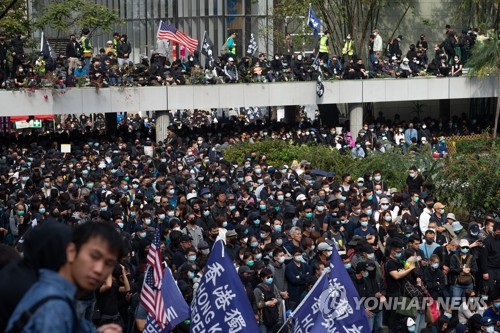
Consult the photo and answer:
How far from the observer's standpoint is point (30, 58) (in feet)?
94.2

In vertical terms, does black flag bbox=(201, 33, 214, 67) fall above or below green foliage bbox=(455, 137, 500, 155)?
above

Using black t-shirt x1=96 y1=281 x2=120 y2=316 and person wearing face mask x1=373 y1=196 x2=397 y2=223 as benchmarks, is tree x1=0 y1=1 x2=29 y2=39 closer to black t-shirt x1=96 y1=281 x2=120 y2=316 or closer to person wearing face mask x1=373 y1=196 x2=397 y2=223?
person wearing face mask x1=373 y1=196 x2=397 y2=223

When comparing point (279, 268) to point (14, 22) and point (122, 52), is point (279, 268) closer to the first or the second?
point (122, 52)

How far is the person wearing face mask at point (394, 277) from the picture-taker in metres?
12.4

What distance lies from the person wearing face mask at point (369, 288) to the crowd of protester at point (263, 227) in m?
0.01

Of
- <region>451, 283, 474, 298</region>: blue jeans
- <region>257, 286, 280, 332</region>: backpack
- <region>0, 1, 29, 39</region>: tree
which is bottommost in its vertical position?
<region>451, 283, 474, 298</region>: blue jeans

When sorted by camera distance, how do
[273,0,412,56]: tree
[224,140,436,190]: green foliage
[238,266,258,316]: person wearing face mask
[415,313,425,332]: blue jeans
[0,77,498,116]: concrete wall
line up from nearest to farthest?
1. [238,266,258,316]: person wearing face mask
2. [415,313,425,332]: blue jeans
3. [224,140,436,190]: green foliage
4. [0,77,498,116]: concrete wall
5. [273,0,412,56]: tree

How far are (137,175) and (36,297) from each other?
670 inches

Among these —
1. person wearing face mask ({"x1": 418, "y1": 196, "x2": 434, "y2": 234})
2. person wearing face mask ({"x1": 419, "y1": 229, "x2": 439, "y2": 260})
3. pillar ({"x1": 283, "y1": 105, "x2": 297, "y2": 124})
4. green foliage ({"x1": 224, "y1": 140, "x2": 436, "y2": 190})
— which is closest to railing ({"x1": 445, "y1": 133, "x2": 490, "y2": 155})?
green foliage ({"x1": 224, "y1": 140, "x2": 436, "y2": 190})

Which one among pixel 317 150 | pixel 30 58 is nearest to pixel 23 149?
pixel 30 58

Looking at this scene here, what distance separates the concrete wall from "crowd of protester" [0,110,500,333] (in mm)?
3777

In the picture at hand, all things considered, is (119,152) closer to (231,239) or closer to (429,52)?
(231,239)

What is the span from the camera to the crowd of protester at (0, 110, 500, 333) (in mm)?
12000
